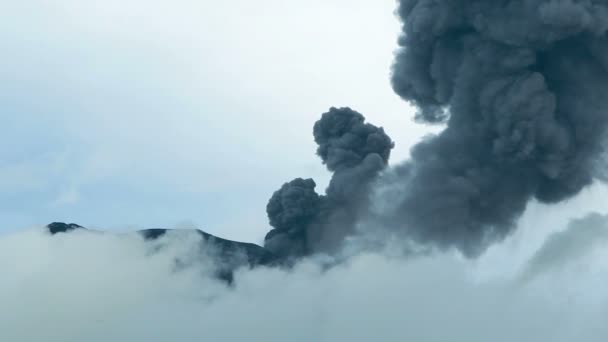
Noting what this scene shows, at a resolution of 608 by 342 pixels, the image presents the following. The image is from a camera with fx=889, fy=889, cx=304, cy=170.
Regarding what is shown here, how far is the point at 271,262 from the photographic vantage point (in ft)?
309

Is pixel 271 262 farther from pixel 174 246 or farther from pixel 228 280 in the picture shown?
pixel 174 246

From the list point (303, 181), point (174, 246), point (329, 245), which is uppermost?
point (174, 246)

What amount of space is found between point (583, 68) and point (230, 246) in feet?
240

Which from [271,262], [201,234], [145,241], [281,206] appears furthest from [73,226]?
[281,206]

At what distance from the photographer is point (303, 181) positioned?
266 ft

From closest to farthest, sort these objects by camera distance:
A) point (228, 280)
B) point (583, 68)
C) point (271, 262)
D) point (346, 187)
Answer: point (583, 68) → point (346, 187) → point (271, 262) → point (228, 280)

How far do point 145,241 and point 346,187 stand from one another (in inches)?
2613

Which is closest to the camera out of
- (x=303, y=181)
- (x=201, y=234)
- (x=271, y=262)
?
(x=303, y=181)

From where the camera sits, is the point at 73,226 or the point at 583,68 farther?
the point at 73,226

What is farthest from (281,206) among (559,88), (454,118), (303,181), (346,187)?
(559,88)

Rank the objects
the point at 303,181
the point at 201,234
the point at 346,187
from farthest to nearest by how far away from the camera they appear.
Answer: the point at 201,234 < the point at 303,181 < the point at 346,187

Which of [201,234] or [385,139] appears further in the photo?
[201,234]

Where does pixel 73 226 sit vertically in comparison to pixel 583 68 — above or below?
above

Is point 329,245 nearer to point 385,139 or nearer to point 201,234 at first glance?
point 385,139
